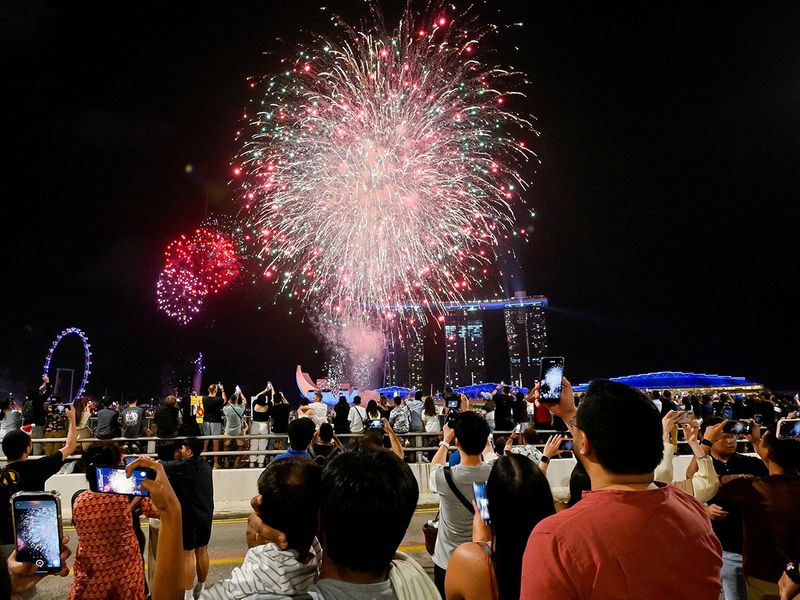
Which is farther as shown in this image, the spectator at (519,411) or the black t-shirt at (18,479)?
the spectator at (519,411)

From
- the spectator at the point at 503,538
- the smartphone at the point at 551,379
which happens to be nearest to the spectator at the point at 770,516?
Answer: the smartphone at the point at 551,379

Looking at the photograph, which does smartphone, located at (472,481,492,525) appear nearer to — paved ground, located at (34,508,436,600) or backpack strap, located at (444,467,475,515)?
backpack strap, located at (444,467,475,515)

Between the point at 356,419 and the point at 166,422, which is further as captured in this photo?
the point at 356,419

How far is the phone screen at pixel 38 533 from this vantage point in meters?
2.65

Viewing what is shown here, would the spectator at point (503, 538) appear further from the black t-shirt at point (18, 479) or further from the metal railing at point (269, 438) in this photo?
the metal railing at point (269, 438)

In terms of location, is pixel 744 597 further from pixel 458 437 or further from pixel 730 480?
pixel 458 437

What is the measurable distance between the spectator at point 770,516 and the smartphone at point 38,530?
14.5 feet

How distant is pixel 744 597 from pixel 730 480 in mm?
964

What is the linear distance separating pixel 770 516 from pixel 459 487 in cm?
222

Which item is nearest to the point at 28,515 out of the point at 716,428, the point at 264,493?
the point at 264,493

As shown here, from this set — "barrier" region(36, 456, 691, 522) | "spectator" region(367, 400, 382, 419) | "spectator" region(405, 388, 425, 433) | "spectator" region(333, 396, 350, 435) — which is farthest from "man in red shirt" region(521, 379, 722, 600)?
"spectator" region(367, 400, 382, 419)

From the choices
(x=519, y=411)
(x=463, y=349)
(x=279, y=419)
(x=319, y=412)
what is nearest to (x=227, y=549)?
(x=279, y=419)

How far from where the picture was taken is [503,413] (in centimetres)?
1280

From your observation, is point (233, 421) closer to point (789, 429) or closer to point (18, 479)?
point (18, 479)
